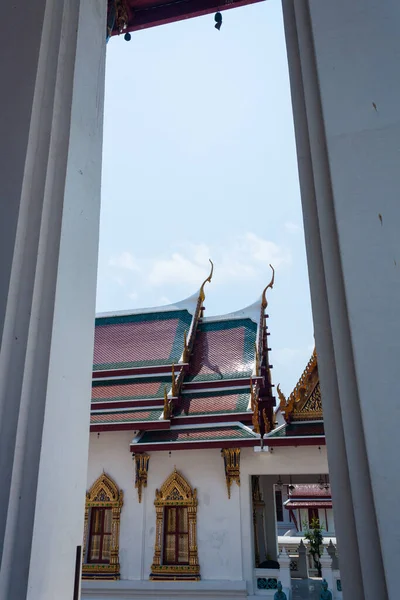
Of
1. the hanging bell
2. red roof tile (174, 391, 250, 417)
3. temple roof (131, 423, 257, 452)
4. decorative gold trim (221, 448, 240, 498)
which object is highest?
the hanging bell

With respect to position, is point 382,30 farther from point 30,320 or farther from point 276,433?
point 276,433

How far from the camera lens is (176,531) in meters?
5.50

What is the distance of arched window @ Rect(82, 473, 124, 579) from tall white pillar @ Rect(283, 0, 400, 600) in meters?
5.52

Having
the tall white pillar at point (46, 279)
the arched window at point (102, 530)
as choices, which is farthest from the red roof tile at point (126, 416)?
the tall white pillar at point (46, 279)

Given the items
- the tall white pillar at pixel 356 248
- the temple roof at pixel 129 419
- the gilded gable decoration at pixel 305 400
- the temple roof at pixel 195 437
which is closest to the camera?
the tall white pillar at pixel 356 248

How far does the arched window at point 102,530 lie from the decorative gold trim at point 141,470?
242mm

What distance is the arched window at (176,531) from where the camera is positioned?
528 centimetres

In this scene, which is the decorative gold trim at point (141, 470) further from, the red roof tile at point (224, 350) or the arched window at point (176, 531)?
the red roof tile at point (224, 350)

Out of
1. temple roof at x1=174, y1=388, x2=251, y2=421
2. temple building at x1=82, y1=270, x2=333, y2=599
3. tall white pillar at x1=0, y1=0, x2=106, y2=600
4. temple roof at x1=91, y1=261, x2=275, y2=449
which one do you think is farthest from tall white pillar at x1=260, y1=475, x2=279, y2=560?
tall white pillar at x1=0, y1=0, x2=106, y2=600

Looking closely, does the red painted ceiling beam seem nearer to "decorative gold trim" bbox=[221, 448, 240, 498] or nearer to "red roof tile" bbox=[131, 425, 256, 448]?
"red roof tile" bbox=[131, 425, 256, 448]

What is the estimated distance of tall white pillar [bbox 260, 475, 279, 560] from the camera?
6527mm

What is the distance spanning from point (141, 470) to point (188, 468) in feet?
1.68

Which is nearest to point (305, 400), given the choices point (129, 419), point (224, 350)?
point (224, 350)

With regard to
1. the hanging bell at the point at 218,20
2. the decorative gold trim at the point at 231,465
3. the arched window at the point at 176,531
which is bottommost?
the arched window at the point at 176,531
